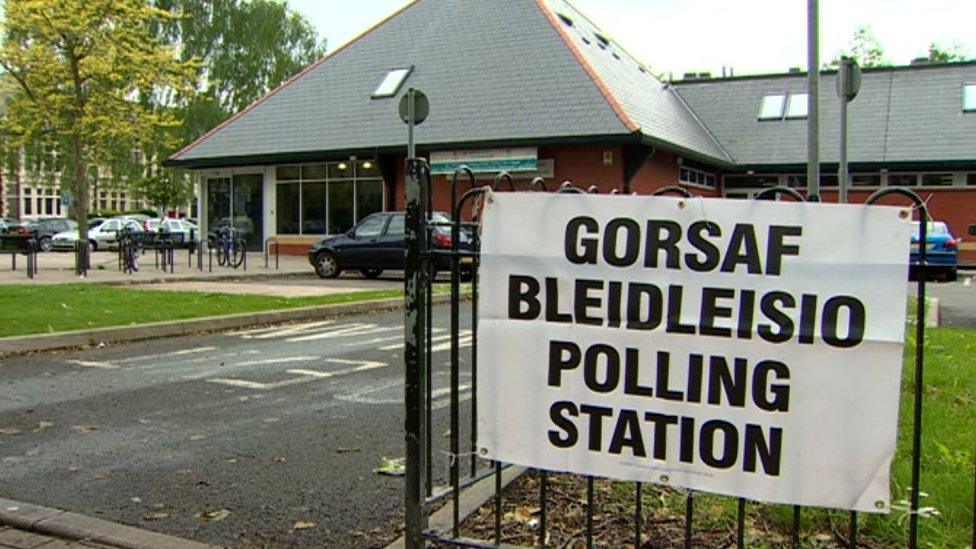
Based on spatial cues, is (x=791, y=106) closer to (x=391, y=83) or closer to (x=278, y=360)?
(x=391, y=83)

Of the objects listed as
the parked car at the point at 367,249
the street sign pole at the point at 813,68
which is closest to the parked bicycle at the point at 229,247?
the parked car at the point at 367,249

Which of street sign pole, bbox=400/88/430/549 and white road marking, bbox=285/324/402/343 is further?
white road marking, bbox=285/324/402/343

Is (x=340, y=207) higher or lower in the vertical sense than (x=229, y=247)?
higher

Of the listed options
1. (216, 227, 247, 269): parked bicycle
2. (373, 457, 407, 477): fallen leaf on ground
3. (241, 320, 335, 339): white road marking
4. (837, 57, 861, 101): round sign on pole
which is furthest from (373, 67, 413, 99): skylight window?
(373, 457, 407, 477): fallen leaf on ground

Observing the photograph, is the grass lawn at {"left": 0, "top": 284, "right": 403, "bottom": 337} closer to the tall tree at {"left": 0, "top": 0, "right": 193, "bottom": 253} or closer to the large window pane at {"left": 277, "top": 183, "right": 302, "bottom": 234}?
the tall tree at {"left": 0, "top": 0, "right": 193, "bottom": 253}

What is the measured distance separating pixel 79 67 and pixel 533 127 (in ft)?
39.6

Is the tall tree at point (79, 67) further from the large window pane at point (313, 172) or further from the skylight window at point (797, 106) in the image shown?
the skylight window at point (797, 106)

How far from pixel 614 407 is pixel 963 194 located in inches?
1184

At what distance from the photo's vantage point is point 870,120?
101 feet

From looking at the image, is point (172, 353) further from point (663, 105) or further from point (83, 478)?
point (663, 105)

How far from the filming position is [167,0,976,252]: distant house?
2453 centimetres

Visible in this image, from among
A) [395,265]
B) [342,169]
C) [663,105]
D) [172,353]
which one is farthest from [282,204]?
[172,353]

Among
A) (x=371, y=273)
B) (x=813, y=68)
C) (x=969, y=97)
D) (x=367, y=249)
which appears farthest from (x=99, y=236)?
(x=813, y=68)

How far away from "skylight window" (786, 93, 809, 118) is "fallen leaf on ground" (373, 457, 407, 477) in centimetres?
3033
